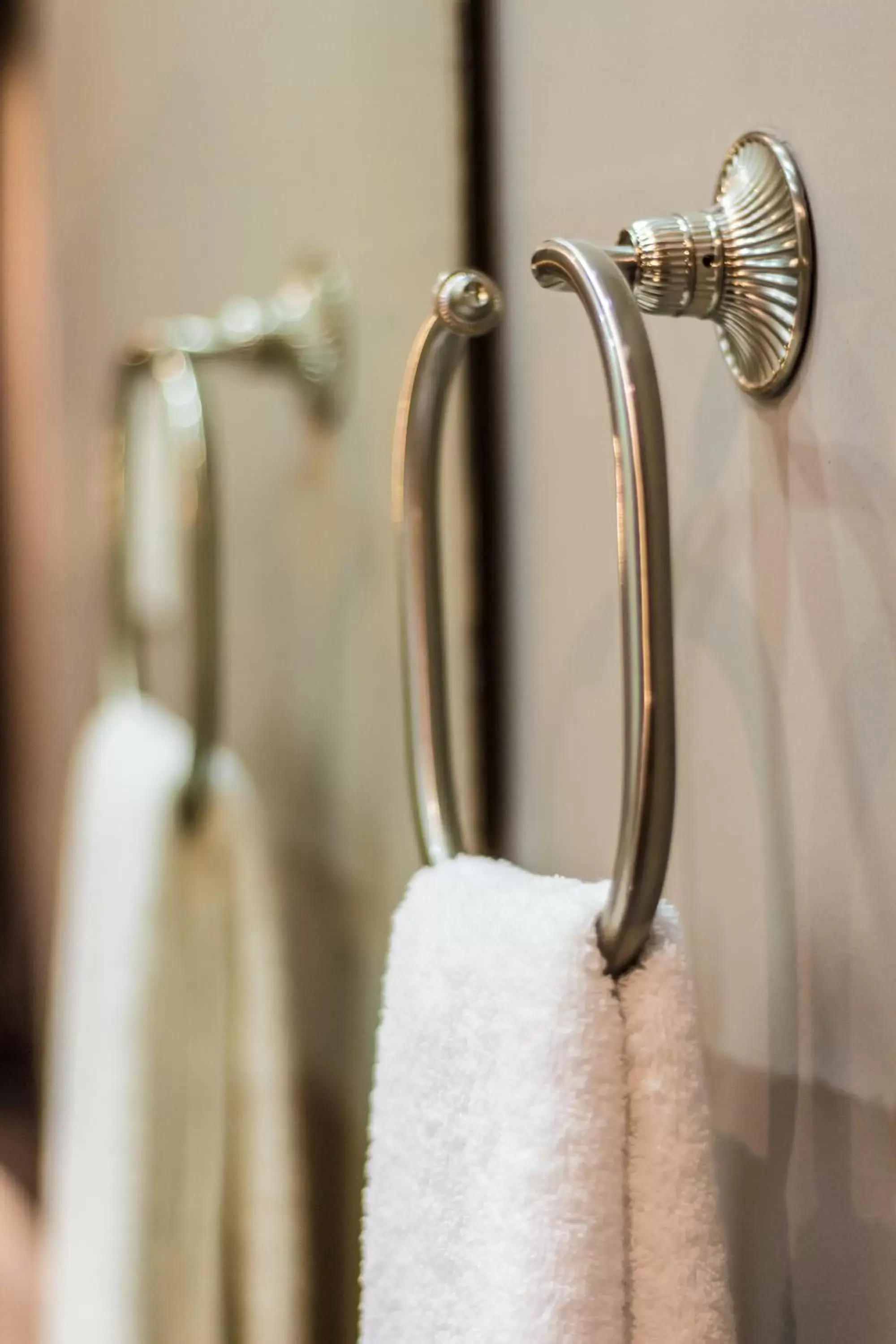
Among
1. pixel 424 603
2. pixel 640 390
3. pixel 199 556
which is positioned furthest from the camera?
pixel 199 556

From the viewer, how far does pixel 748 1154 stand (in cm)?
34

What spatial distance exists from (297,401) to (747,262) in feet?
1.04

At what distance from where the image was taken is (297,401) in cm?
58

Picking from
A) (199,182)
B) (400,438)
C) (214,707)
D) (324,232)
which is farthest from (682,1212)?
(199,182)

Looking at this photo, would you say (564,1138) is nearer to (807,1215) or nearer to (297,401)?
(807,1215)

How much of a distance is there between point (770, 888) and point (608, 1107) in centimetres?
8

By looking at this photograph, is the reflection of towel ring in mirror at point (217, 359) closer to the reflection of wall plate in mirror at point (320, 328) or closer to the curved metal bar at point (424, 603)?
the reflection of wall plate in mirror at point (320, 328)

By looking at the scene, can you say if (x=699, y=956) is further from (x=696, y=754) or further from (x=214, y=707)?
(x=214, y=707)

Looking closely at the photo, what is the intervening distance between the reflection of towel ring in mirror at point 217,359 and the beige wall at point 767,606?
0.15 m

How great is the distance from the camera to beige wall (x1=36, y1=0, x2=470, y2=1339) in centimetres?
49

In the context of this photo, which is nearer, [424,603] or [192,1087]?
[424,603]

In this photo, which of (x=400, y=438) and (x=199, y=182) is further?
(x=199, y=182)

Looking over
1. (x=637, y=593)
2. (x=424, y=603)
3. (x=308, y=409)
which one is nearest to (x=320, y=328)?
(x=308, y=409)

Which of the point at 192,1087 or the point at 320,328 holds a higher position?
the point at 320,328
